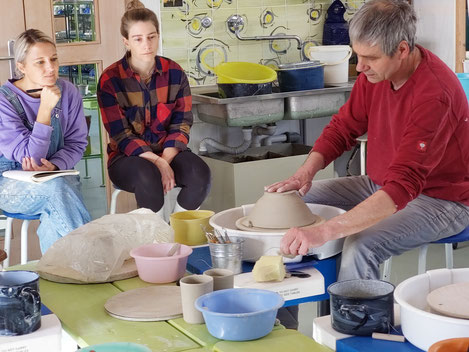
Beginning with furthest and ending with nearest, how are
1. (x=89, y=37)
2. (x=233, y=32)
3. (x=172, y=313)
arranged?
1. (x=233, y=32)
2. (x=89, y=37)
3. (x=172, y=313)

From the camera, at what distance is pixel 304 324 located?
11.6 ft

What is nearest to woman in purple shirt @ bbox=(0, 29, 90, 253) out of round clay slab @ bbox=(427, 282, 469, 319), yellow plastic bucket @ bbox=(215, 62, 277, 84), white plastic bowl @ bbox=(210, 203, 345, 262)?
white plastic bowl @ bbox=(210, 203, 345, 262)

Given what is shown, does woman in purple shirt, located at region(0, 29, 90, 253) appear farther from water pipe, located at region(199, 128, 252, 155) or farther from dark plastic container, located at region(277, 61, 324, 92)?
dark plastic container, located at region(277, 61, 324, 92)

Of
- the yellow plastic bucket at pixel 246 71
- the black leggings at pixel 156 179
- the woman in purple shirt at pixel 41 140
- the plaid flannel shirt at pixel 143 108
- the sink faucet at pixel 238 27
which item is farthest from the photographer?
the sink faucet at pixel 238 27

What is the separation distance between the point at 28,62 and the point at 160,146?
77cm

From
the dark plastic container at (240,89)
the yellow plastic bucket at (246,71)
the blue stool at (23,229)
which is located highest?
the yellow plastic bucket at (246,71)

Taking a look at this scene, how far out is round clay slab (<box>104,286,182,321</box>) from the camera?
77.8 inches

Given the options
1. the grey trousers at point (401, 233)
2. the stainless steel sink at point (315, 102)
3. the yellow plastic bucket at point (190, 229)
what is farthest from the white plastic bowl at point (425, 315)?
the stainless steel sink at point (315, 102)

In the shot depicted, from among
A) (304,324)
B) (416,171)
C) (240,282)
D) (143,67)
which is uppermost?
(143,67)

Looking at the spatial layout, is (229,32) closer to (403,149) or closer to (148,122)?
(148,122)

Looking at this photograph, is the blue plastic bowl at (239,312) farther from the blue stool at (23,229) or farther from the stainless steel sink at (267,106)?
the stainless steel sink at (267,106)

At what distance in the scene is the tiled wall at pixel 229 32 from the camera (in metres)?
4.90

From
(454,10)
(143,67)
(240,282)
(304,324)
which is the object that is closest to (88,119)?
(143,67)

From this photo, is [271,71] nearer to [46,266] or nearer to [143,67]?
[143,67]
